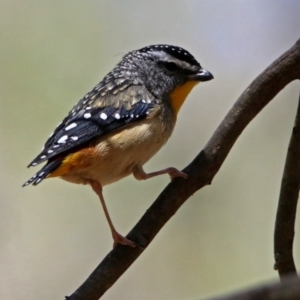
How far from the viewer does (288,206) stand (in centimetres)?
214

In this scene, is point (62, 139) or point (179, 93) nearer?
point (62, 139)

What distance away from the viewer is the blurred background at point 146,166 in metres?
3.55

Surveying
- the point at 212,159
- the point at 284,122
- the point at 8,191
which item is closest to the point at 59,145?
the point at 212,159

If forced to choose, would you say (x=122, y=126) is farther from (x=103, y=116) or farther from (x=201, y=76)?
(x=201, y=76)

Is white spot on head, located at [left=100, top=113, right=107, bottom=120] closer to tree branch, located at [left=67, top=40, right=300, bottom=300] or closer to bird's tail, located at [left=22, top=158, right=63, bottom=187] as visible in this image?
bird's tail, located at [left=22, top=158, right=63, bottom=187]

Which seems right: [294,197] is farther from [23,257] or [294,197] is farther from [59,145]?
[23,257]

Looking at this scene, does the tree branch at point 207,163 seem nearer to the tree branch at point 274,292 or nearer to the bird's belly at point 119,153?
the bird's belly at point 119,153

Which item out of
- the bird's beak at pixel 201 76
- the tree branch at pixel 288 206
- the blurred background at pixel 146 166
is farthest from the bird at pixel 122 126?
the blurred background at pixel 146 166

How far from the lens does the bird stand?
7.13 ft

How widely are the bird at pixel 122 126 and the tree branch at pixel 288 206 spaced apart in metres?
0.46

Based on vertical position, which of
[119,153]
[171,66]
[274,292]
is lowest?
[274,292]

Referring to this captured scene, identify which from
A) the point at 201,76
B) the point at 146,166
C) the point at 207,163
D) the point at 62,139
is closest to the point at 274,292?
the point at 207,163

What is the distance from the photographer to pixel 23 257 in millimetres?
3549

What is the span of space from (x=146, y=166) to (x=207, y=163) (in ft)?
5.06
